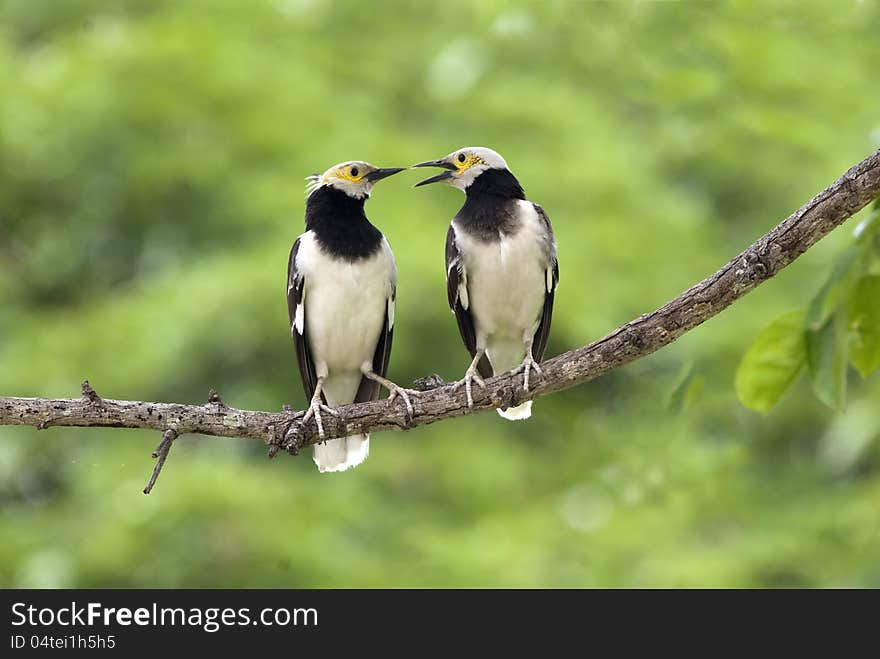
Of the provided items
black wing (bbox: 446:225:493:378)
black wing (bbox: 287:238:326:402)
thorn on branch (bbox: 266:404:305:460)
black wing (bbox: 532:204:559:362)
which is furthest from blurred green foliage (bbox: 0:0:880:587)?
thorn on branch (bbox: 266:404:305:460)

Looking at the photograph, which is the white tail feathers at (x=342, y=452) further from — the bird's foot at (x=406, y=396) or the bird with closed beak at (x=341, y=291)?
the bird's foot at (x=406, y=396)

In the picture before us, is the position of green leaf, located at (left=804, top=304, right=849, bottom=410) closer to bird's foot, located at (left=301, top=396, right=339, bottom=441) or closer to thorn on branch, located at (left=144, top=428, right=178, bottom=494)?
bird's foot, located at (left=301, top=396, right=339, bottom=441)

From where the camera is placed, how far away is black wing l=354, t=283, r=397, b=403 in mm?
4918

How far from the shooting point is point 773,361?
3043 mm

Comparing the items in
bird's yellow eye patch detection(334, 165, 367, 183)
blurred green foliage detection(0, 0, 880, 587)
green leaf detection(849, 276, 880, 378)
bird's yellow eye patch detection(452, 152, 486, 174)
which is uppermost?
blurred green foliage detection(0, 0, 880, 587)

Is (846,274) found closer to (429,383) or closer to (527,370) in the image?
(527,370)

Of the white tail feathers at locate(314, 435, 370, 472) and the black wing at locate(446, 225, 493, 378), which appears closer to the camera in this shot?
the black wing at locate(446, 225, 493, 378)

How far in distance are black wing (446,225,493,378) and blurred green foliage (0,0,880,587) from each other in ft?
8.17

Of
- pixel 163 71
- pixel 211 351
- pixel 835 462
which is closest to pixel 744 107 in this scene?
pixel 835 462

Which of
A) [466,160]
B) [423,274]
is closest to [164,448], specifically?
[466,160]

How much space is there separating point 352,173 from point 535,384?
1364mm

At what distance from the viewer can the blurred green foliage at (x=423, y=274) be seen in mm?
7844

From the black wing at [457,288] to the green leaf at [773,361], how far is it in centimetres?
167

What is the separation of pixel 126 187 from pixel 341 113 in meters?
1.91
